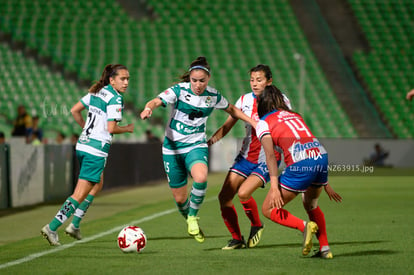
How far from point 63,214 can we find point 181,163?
146 cm

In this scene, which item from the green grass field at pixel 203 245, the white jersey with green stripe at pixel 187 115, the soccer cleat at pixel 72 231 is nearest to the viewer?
the green grass field at pixel 203 245

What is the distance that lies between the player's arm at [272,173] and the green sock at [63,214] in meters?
2.65

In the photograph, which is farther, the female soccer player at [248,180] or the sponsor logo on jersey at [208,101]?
the sponsor logo on jersey at [208,101]

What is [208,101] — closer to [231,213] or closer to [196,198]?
[196,198]

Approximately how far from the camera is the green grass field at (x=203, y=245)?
22.8ft

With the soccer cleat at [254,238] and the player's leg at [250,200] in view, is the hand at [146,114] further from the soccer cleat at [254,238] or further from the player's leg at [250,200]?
the soccer cleat at [254,238]

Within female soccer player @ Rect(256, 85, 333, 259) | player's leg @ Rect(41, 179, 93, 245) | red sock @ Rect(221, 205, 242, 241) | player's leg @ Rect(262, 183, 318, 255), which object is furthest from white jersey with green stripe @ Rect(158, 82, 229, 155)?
player's leg @ Rect(262, 183, 318, 255)

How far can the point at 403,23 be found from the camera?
37.7m

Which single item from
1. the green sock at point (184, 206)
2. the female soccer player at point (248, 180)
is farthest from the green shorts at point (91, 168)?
the female soccer player at point (248, 180)

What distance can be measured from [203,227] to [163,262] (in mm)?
3509

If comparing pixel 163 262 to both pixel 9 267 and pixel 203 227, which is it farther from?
pixel 203 227

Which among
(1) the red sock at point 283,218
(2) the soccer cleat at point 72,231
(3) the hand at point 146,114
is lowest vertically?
(2) the soccer cleat at point 72,231

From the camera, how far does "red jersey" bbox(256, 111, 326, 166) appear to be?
23.1ft

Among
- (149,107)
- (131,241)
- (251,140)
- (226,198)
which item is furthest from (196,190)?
(149,107)
